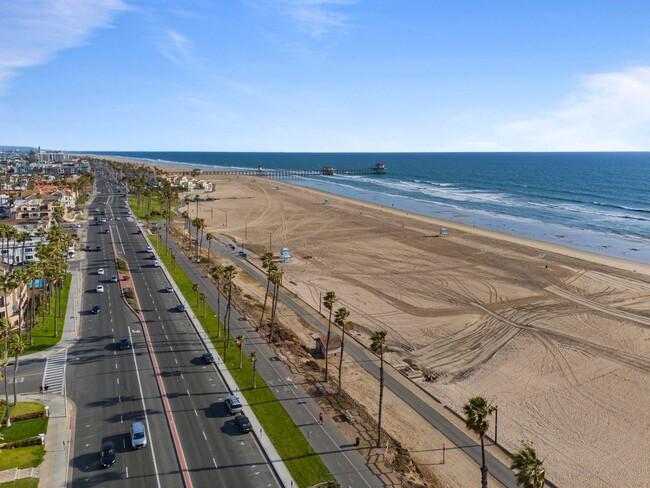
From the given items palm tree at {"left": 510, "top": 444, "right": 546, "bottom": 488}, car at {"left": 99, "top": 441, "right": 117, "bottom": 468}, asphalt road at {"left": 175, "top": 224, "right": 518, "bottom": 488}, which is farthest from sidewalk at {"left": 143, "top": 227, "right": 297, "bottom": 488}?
palm tree at {"left": 510, "top": 444, "right": 546, "bottom": 488}

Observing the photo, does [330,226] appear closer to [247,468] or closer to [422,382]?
[422,382]

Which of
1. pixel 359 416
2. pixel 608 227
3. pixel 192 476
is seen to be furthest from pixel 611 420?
pixel 608 227

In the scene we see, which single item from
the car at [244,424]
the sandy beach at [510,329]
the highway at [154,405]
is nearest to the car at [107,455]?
the highway at [154,405]

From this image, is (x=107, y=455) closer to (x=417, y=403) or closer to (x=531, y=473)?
(x=417, y=403)

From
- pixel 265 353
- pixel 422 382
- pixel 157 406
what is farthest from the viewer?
pixel 265 353

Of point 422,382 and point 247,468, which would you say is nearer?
point 247,468

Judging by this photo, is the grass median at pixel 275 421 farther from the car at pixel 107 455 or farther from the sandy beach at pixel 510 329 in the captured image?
the car at pixel 107 455
